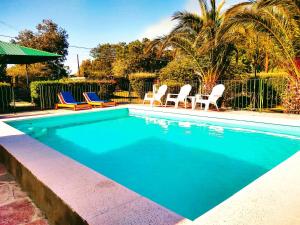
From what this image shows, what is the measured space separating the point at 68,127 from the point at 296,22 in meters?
8.38

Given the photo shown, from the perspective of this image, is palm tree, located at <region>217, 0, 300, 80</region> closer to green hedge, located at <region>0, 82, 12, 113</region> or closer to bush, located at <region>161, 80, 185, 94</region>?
bush, located at <region>161, 80, 185, 94</region>

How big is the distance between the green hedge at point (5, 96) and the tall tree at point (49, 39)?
19568 mm

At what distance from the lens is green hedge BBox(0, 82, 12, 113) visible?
1067 centimetres

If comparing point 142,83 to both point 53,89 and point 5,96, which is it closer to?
point 53,89

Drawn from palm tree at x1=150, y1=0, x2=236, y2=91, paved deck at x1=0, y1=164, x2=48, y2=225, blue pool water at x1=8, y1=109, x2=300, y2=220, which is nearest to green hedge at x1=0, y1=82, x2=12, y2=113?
blue pool water at x1=8, y1=109, x2=300, y2=220

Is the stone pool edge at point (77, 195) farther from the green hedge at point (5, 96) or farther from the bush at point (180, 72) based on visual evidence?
the bush at point (180, 72)

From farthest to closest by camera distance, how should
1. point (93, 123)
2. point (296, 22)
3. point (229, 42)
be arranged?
point (229, 42), point (93, 123), point (296, 22)

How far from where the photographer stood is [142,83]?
1680 cm

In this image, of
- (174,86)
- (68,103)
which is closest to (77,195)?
(68,103)

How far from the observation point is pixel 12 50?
1162cm

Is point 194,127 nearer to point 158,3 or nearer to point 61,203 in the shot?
point 61,203

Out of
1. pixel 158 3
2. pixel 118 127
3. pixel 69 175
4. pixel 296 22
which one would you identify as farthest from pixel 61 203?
pixel 158 3

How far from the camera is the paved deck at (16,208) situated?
2449 millimetres

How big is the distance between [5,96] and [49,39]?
2288 centimetres
